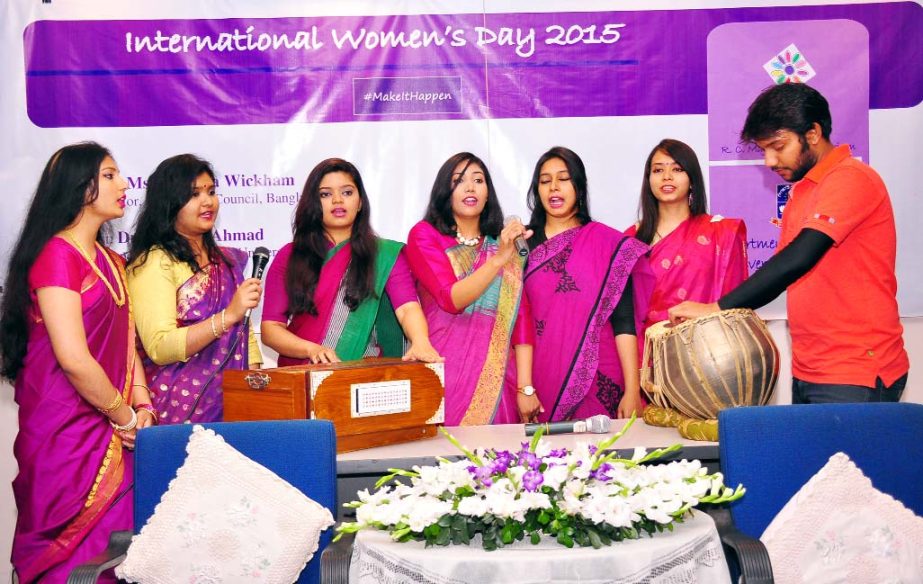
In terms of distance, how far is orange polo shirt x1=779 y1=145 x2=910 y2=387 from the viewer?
2629 millimetres

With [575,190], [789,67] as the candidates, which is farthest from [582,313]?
[789,67]

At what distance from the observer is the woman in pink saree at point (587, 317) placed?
3369 millimetres

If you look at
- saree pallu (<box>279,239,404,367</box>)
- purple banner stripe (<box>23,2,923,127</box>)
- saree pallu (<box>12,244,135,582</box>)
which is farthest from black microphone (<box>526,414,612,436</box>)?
purple banner stripe (<box>23,2,923,127</box>)

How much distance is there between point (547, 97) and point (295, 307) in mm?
1509

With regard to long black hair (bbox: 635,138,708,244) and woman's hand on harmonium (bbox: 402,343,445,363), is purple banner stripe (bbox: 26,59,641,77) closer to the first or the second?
long black hair (bbox: 635,138,708,244)

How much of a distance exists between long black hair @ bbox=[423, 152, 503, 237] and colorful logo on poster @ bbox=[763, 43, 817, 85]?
1392mm

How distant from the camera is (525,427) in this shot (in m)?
2.69

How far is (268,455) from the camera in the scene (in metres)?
2.12

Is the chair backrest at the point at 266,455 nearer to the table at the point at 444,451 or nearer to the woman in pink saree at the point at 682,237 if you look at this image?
the table at the point at 444,451

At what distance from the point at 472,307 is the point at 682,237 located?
0.81 m

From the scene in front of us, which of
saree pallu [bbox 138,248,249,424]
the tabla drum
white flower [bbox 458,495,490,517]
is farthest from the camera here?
saree pallu [bbox 138,248,249,424]

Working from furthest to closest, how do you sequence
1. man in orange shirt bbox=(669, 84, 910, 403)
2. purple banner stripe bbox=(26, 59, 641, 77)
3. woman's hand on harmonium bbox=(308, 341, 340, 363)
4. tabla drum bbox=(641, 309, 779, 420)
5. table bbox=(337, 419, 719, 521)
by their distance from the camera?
purple banner stripe bbox=(26, 59, 641, 77) → woman's hand on harmonium bbox=(308, 341, 340, 363) → man in orange shirt bbox=(669, 84, 910, 403) → tabla drum bbox=(641, 309, 779, 420) → table bbox=(337, 419, 719, 521)

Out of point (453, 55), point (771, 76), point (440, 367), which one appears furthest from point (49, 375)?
point (771, 76)

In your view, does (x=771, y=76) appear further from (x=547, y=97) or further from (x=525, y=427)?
(x=525, y=427)
